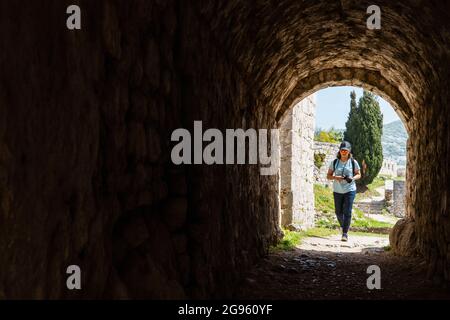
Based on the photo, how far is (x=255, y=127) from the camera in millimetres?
5746

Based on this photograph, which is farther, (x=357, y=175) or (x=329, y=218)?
(x=329, y=218)

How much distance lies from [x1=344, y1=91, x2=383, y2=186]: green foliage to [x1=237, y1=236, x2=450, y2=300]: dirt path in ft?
80.9

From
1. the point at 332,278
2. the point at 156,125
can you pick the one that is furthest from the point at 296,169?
the point at 156,125

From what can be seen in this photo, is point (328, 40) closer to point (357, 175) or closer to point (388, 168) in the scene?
point (357, 175)

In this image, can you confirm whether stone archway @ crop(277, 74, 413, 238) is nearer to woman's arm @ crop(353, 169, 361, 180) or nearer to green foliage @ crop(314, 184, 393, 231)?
woman's arm @ crop(353, 169, 361, 180)

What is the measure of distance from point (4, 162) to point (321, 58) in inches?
231

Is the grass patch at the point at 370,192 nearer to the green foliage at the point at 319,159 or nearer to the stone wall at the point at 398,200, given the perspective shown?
the stone wall at the point at 398,200

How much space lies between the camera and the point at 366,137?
3064cm

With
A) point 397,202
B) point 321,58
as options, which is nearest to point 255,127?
point 321,58

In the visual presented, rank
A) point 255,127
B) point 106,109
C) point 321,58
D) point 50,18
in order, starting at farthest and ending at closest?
1. point 321,58
2. point 255,127
3. point 106,109
4. point 50,18

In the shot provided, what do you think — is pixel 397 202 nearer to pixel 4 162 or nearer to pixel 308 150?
pixel 308 150

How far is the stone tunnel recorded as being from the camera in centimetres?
144

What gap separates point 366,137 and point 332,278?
27.2 metres
